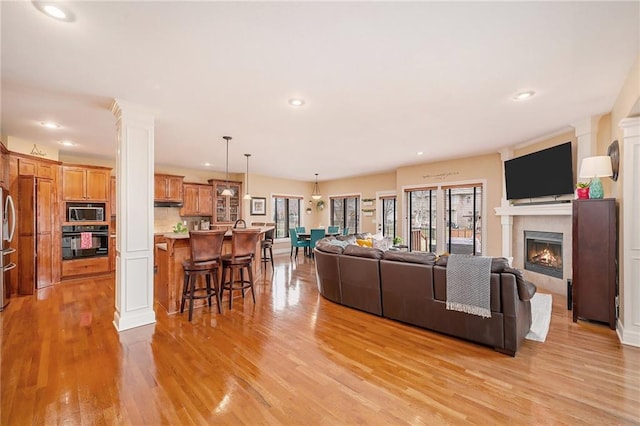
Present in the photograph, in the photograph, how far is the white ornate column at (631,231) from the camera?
113 inches

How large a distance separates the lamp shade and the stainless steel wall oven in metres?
8.39

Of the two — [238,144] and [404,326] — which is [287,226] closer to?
[238,144]

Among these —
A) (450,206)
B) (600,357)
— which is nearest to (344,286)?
(600,357)

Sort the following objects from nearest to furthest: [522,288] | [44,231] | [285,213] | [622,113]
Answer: [522,288] → [622,113] → [44,231] → [285,213]

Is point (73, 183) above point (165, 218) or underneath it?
above

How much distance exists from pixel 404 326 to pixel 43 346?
3.95 meters

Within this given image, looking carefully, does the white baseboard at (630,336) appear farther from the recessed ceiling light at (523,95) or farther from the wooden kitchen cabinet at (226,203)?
the wooden kitchen cabinet at (226,203)

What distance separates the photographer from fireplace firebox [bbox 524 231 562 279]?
485cm

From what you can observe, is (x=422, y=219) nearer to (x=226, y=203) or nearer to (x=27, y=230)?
(x=226, y=203)

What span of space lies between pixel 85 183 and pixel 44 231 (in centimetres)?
117

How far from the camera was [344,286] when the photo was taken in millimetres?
4129

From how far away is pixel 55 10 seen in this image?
1832 mm

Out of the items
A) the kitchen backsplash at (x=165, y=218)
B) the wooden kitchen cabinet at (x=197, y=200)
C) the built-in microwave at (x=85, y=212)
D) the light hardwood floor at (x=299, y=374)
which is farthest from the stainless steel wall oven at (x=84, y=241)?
the light hardwood floor at (x=299, y=374)

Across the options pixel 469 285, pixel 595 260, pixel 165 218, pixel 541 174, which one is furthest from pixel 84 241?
pixel 541 174
